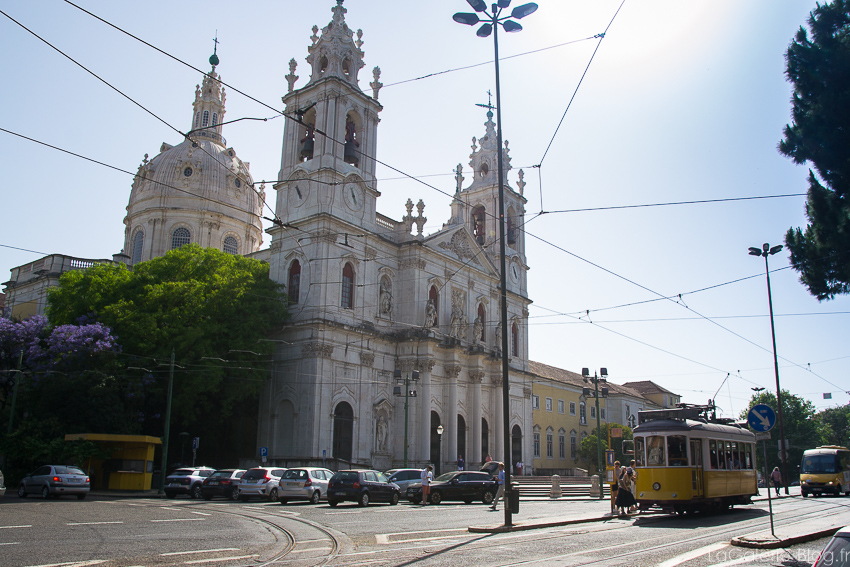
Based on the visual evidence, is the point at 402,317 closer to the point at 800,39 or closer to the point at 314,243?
the point at 314,243

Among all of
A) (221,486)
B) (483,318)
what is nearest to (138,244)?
(483,318)

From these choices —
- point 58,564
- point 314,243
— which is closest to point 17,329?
point 314,243

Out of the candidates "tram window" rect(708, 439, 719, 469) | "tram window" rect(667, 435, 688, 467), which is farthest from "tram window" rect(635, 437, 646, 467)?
"tram window" rect(708, 439, 719, 469)

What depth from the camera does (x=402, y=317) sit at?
43594 millimetres

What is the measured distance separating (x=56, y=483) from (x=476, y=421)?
88.7 ft

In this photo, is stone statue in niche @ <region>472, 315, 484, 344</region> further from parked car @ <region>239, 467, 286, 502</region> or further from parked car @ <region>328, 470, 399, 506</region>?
parked car @ <region>328, 470, 399, 506</region>

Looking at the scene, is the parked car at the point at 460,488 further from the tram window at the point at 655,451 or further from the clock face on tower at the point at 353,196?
the clock face on tower at the point at 353,196

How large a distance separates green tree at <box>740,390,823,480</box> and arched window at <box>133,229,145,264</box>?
58970 mm

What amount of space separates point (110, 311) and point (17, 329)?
6.06 meters

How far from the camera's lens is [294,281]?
3981 cm

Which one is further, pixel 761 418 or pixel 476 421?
pixel 476 421

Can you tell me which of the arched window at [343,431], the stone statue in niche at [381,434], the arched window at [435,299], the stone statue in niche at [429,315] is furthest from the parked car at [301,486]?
the arched window at [435,299]

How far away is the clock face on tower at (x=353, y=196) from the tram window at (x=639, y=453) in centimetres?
2413

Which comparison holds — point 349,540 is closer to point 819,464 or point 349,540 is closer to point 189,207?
point 819,464
